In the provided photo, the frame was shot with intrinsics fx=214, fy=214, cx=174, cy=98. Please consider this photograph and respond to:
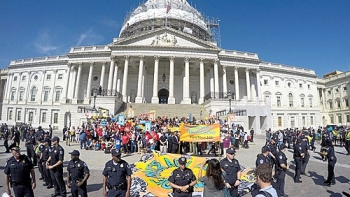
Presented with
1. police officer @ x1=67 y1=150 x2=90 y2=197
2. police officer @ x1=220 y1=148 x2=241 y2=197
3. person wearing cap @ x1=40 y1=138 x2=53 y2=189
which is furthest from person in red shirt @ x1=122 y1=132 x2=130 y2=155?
police officer @ x1=220 y1=148 x2=241 y2=197

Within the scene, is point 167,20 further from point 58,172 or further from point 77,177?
point 77,177

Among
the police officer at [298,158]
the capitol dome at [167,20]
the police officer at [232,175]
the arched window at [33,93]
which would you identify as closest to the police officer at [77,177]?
the police officer at [232,175]

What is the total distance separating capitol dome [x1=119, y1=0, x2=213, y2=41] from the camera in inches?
2146

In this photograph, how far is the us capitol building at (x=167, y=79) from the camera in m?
41.7

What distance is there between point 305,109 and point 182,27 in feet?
133

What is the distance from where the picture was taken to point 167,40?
42906 mm

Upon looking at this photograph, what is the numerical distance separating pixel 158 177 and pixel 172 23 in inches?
2028

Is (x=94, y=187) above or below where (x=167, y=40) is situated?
below

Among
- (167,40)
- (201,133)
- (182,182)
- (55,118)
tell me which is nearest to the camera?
(182,182)

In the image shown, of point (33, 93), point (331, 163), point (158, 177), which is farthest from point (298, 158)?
point (33, 93)

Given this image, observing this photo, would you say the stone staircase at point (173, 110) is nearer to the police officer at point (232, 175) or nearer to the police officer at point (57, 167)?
the police officer at point (57, 167)

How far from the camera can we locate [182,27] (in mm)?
55000

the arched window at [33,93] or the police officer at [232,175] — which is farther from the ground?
the arched window at [33,93]

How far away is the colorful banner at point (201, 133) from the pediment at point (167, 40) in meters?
30.0
